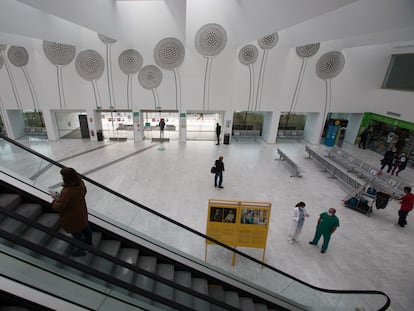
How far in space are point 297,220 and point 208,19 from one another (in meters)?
10.8

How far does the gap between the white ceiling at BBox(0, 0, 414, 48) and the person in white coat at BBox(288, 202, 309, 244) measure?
4649mm

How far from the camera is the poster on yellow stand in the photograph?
5012 millimetres

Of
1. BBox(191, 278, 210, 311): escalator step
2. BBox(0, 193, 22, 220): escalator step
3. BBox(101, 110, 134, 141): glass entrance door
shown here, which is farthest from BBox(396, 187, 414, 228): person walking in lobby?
BBox(101, 110, 134, 141): glass entrance door

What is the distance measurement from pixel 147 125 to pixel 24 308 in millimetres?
13907

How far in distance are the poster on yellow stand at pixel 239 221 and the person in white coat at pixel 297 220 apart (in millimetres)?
1132

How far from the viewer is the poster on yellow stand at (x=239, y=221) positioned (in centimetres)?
501

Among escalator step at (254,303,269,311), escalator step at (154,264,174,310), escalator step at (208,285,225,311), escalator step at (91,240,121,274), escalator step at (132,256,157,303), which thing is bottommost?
escalator step at (254,303,269,311)

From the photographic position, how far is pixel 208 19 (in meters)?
11.7

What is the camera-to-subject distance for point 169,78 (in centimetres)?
1309

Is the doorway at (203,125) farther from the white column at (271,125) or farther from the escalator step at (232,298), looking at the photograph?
the escalator step at (232,298)

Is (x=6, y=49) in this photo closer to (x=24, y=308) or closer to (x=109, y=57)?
(x=109, y=57)

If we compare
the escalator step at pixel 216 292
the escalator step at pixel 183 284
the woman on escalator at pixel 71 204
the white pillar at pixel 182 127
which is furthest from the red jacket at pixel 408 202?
the white pillar at pixel 182 127

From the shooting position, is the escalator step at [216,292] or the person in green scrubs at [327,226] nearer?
the escalator step at [216,292]

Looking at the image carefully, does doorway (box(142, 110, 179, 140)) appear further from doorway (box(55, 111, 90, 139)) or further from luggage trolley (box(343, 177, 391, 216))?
luggage trolley (box(343, 177, 391, 216))
